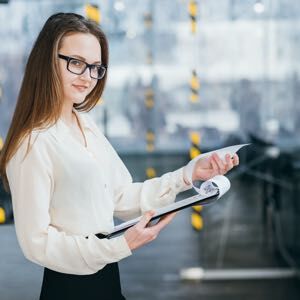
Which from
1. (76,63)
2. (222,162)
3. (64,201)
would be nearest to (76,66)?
(76,63)

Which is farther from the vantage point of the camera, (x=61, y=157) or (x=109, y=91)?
(x=109, y=91)

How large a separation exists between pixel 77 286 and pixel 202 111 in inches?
85.0

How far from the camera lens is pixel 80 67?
144 centimetres

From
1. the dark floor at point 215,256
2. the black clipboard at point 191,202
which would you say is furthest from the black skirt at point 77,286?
the dark floor at point 215,256

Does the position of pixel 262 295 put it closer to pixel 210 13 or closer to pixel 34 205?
pixel 210 13

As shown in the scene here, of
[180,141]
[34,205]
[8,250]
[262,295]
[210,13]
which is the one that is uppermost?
[210,13]

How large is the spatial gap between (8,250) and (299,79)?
68.5 inches

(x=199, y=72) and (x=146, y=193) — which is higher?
(x=199, y=72)

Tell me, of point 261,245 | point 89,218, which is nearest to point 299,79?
point 261,245

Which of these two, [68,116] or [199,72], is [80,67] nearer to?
[68,116]

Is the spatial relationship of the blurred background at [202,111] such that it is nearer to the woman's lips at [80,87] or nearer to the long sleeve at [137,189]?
the long sleeve at [137,189]

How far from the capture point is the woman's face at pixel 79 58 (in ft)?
4.68

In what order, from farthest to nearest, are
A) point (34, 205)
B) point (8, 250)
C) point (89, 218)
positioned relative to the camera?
point (8, 250), point (89, 218), point (34, 205)

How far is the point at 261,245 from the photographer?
12.3 feet
